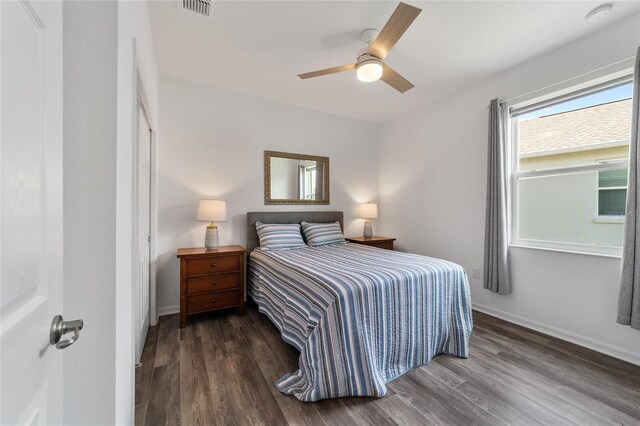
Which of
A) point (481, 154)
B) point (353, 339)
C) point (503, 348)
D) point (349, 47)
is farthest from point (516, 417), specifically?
point (349, 47)

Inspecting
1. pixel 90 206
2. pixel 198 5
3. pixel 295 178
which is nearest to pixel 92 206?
pixel 90 206

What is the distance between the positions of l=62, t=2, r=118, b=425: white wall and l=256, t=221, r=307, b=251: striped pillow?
2198 mm

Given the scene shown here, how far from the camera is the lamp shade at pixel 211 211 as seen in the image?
2838 mm

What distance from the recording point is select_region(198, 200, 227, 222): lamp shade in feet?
9.31

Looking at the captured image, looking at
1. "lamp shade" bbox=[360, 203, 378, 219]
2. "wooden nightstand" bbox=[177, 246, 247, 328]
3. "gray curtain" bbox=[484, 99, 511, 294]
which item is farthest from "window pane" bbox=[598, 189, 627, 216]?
"wooden nightstand" bbox=[177, 246, 247, 328]

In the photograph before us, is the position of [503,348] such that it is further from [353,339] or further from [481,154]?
[481,154]

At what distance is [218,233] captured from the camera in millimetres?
3164

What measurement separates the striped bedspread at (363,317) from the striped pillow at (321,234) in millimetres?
879

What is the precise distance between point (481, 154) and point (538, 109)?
63 cm

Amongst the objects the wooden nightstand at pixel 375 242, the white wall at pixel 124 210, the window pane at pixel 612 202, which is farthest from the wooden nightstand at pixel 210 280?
the window pane at pixel 612 202

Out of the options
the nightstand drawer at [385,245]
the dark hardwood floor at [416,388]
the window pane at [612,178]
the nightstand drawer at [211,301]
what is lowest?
the dark hardwood floor at [416,388]

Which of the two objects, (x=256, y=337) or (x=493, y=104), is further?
(x=493, y=104)

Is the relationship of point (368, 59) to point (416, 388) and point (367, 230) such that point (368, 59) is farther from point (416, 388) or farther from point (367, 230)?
point (367, 230)

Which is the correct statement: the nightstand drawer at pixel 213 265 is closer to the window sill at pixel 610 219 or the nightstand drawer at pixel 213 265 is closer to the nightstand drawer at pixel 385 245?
the nightstand drawer at pixel 385 245
